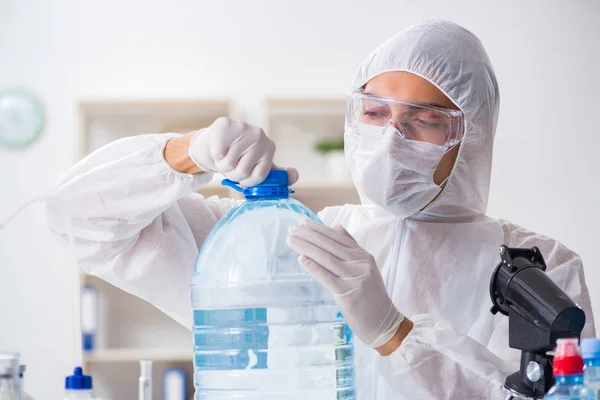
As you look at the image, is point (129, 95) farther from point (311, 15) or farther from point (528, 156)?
point (528, 156)

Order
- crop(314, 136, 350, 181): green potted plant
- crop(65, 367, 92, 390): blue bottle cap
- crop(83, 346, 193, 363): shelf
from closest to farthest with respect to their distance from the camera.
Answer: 1. crop(65, 367, 92, 390): blue bottle cap
2. crop(83, 346, 193, 363): shelf
3. crop(314, 136, 350, 181): green potted plant

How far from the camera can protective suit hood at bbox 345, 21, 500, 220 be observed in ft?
5.21

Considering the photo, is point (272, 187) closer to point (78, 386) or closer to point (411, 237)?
point (78, 386)

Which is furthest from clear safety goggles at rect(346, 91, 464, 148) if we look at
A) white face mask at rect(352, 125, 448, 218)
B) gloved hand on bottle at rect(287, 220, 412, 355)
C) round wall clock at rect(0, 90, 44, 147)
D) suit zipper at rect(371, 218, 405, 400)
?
round wall clock at rect(0, 90, 44, 147)

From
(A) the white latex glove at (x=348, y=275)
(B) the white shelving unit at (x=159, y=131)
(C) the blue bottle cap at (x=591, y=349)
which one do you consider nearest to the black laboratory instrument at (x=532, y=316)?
(C) the blue bottle cap at (x=591, y=349)

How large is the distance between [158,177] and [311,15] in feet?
10.2

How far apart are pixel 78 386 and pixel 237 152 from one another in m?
0.39

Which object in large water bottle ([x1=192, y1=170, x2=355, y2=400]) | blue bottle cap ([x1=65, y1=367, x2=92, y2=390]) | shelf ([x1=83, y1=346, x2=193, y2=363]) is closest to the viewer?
blue bottle cap ([x1=65, y1=367, x2=92, y2=390])

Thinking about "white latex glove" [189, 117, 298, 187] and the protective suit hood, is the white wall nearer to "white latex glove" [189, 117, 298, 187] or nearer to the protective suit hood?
the protective suit hood

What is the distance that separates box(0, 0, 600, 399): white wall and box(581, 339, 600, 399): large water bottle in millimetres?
3283

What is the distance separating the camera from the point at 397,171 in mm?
1520

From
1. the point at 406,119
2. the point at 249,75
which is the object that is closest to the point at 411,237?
the point at 406,119

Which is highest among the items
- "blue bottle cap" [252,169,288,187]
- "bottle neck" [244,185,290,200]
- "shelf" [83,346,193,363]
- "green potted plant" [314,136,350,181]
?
"green potted plant" [314,136,350,181]

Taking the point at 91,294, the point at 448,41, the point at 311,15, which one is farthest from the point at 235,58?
the point at 448,41
